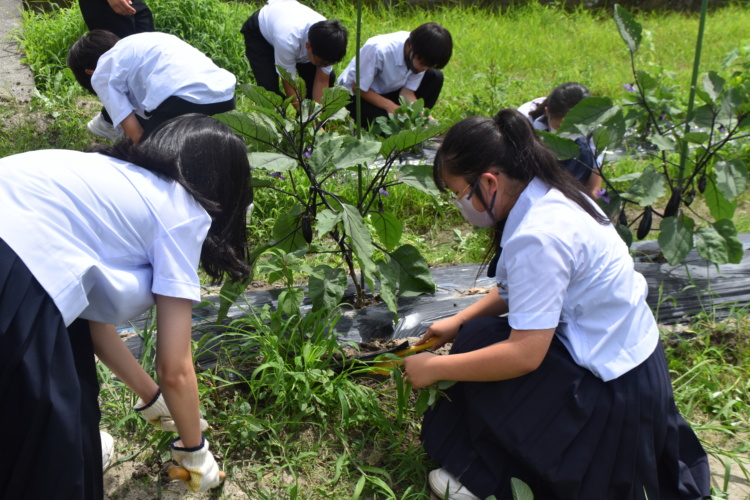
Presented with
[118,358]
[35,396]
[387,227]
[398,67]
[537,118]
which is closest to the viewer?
[35,396]

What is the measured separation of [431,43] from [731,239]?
1949mm

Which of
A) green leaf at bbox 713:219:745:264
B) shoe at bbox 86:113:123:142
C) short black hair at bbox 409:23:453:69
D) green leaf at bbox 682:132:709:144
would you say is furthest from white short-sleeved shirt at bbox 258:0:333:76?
green leaf at bbox 713:219:745:264

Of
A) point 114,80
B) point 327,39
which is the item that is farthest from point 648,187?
point 114,80

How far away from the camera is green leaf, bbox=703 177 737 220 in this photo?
102 inches

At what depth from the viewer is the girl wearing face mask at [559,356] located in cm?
163

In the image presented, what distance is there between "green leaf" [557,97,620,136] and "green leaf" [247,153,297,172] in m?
0.99

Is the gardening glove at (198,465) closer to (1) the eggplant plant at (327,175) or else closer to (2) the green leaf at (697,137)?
(1) the eggplant plant at (327,175)

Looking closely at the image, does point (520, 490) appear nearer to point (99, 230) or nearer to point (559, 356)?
point (559, 356)

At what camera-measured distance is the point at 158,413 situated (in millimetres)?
1825

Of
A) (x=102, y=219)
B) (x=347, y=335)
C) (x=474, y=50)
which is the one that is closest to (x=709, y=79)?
(x=347, y=335)

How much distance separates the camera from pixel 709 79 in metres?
2.48

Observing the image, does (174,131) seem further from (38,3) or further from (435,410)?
(38,3)

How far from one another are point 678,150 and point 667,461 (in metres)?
1.16

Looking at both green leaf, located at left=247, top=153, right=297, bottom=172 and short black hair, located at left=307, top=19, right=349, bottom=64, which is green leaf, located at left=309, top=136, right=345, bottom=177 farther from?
short black hair, located at left=307, top=19, right=349, bottom=64
